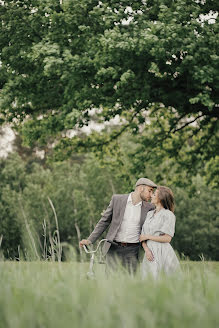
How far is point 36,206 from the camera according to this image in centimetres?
3600

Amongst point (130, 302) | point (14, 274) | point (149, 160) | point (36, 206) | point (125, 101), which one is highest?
point (130, 302)

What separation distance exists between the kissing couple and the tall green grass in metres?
2.27

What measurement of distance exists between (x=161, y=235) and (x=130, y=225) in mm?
594

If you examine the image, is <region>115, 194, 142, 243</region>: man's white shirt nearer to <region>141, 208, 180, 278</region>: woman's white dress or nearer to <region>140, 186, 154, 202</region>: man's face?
<region>140, 186, 154, 202</region>: man's face

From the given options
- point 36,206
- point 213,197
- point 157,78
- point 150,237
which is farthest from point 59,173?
point 150,237

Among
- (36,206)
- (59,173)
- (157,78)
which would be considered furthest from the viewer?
(59,173)

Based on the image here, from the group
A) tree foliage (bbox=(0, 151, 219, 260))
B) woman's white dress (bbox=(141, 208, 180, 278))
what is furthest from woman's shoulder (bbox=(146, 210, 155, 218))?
tree foliage (bbox=(0, 151, 219, 260))

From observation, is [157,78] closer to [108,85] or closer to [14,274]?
[108,85]

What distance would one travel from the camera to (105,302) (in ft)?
8.93

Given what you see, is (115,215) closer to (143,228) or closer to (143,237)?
(143,228)

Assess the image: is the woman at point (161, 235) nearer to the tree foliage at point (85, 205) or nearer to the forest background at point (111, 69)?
the forest background at point (111, 69)

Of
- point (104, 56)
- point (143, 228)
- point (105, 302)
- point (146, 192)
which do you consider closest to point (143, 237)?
point (143, 228)

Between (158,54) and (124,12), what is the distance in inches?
72.7

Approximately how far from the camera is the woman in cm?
593
